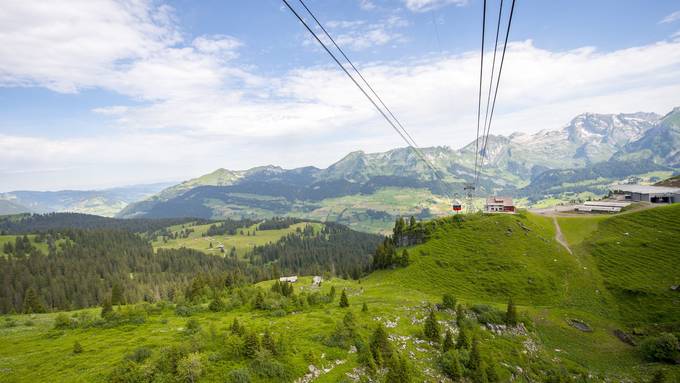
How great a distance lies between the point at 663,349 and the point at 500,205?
84178 millimetres

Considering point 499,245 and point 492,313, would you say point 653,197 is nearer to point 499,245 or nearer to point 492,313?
point 499,245

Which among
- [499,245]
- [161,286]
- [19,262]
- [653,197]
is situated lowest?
[161,286]

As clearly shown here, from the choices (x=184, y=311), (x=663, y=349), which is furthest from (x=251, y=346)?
(x=663, y=349)

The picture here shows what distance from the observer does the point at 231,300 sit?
77438mm

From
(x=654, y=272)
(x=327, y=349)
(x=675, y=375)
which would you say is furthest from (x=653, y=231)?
(x=327, y=349)

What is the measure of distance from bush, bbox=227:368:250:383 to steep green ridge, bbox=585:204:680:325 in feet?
285

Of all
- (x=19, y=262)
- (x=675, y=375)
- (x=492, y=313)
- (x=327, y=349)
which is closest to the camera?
(x=327, y=349)

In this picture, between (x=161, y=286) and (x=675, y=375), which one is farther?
(x=161, y=286)

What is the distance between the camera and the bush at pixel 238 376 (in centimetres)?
3256

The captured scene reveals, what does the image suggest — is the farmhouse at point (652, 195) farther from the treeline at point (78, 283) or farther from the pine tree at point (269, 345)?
the treeline at point (78, 283)

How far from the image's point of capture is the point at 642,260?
282 ft

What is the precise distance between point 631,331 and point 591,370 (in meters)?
25.4

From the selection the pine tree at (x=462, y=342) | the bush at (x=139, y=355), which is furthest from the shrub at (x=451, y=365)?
the bush at (x=139, y=355)

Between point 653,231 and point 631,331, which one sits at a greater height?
point 653,231
